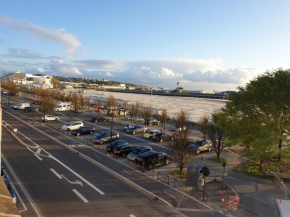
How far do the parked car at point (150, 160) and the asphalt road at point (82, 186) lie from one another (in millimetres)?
963

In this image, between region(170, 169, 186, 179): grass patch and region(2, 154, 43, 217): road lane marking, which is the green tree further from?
region(2, 154, 43, 217): road lane marking

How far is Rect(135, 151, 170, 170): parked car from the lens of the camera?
21.2m

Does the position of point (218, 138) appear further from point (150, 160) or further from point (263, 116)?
point (150, 160)

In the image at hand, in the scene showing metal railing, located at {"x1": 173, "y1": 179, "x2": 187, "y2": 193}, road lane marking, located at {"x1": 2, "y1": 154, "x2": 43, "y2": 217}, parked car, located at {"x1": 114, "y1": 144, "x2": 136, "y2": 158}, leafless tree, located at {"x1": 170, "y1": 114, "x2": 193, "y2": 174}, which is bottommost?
metal railing, located at {"x1": 173, "y1": 179, "x2": 187, "y2": 193}

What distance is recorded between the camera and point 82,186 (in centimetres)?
1630

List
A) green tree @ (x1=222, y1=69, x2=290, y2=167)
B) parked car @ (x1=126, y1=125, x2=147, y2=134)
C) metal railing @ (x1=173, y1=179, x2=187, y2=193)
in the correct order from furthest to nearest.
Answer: parked car @ (x1=126, y1=125, x2=147, y2=134)
green tree @ (x1=222, y1=69, x2=290, y2=167)
metal railing @ (x1=173, y1=179, x2=187, y2=193)

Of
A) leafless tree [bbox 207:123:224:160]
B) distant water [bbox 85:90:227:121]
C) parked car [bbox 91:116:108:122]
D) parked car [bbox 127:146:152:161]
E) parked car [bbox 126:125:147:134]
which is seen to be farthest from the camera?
distant water [bbox 85:90:227:121]

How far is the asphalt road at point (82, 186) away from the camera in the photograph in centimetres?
1341

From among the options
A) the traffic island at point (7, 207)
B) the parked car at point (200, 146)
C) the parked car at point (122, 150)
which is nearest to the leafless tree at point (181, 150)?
the parked car at point (122, 150)

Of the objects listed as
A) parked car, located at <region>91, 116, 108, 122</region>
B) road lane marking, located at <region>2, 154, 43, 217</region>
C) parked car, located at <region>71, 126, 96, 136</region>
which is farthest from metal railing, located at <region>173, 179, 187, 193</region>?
parked car, located at <region>91, 116, 108, 122</region>

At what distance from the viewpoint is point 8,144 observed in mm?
26312

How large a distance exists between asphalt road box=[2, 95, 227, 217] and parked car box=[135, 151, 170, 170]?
0.96 m

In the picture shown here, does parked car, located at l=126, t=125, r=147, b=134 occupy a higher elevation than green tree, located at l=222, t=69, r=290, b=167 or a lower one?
lower

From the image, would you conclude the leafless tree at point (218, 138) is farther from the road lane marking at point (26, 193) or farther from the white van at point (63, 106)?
the white van at point (63, 106)
